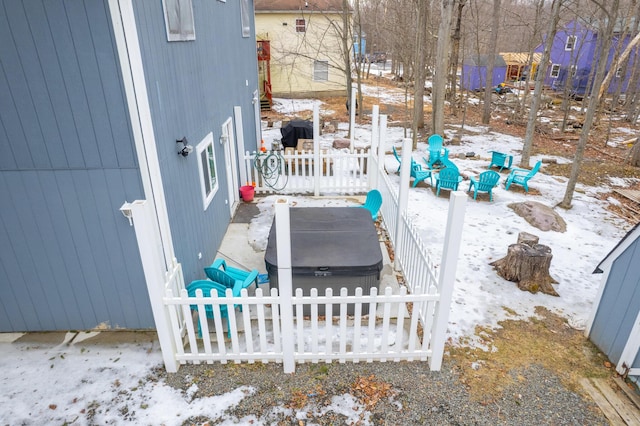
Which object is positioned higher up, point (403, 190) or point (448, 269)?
Result: point (403, 190)

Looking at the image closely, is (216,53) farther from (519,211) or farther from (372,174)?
(519,211)

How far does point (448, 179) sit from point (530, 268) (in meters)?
3.98

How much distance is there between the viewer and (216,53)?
7.18 m

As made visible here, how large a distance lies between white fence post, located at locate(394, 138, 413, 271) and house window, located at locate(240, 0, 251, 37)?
7117 mm

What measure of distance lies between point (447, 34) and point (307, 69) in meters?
12.2

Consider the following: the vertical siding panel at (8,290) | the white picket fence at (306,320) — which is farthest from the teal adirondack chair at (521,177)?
the vertical siding panel at (8,290)

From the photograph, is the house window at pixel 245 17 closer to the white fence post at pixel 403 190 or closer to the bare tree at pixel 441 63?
the bare tree at pixel 441 63

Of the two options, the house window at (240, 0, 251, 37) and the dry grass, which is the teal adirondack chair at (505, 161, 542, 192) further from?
the house window at (240, 0, 251, 37)

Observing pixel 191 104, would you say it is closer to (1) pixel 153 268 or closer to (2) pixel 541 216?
(1) pixel 153 268

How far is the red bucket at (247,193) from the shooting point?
8719 mm

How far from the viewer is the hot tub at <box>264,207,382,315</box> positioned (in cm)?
484

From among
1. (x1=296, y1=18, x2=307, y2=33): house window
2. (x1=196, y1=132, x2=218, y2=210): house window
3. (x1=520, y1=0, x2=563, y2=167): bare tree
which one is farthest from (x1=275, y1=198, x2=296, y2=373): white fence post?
(x1=296, y1=18, x2=307, y2=33): house window

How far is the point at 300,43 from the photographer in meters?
23.1

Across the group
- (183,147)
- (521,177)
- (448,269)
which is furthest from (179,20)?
(521,177)
